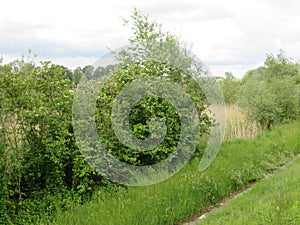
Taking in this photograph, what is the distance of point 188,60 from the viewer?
376 inches

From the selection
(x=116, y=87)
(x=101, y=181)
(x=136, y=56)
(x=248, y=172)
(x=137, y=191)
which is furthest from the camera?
(x=136, y=56)

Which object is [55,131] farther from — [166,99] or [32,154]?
[166,99]

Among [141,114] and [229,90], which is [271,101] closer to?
[229,90]

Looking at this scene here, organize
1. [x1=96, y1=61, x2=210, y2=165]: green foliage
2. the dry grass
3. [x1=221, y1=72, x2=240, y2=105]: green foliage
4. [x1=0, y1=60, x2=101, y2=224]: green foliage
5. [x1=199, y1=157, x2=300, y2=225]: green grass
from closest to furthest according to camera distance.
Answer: [x1=199, y1=157, x2=300, y2=225]: green grass, [x1=0, y1=60, x2=101, y2=224]: green foliage, [x1=96, y1=61, x2=210, y2=165]: green foliage, the dry grass, [x1=221, y1=72, x2=240, y2=105]: green foliage

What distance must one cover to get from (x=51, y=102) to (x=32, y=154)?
1014mm

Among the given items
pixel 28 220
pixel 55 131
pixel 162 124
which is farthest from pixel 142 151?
pixel 28 220

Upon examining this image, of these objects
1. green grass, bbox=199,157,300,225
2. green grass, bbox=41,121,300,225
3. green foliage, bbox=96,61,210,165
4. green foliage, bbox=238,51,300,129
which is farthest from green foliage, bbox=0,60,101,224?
green foliage, bbox=238,51,300,129

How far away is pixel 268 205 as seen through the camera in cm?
518

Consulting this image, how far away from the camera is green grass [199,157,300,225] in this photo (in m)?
4.47

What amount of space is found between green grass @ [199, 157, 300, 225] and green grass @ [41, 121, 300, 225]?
0.64m

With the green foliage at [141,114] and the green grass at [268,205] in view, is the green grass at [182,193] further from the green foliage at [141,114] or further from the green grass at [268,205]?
the green foliage at [141,114]

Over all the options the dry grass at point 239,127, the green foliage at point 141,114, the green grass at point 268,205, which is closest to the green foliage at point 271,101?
the dry grass at point 239,127

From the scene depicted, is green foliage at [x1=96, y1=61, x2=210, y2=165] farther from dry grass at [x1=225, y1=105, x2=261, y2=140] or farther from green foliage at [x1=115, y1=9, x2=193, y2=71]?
dry grass at [x1=225, y1=105, x2=261, y2=140]

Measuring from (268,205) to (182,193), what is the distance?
1.77m
